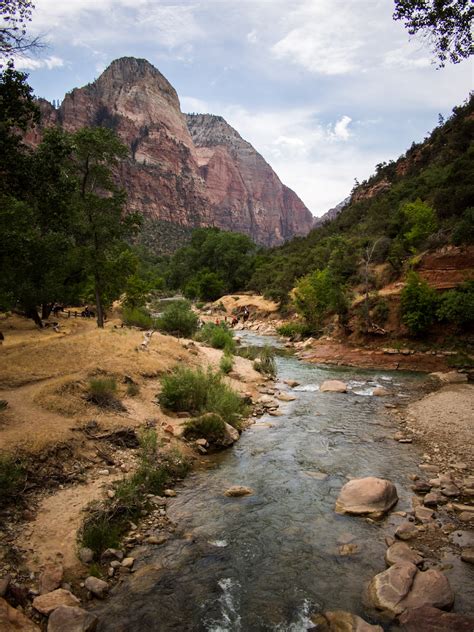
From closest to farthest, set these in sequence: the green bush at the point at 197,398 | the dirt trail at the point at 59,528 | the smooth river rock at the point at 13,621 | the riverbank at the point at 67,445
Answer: the smooth river rock at the point at 13,621
the riverbank at the point at 67,445
the dirt trail at the point at 59,528
the green bush at the point at 197,398

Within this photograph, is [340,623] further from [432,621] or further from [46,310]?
[46,310]

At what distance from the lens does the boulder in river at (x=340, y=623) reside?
16.8ft

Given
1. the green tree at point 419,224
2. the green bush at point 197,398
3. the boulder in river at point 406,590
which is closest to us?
the boulder in river at point 406,590

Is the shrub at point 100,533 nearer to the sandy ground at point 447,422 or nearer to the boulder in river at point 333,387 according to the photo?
the sandy ground at point 447,422

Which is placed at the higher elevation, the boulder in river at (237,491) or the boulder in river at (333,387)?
the boulder in river at (237,491)

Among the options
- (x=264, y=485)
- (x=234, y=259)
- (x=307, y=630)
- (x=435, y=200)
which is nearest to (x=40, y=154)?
(x=264, y=485)

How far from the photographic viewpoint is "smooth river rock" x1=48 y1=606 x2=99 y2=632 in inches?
194

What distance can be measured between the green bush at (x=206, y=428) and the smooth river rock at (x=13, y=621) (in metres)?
6.82

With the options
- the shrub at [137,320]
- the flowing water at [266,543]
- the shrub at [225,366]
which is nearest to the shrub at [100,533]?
the flowing water at [266,543]

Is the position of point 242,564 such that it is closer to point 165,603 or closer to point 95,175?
point 165,603

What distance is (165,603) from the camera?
5660mm

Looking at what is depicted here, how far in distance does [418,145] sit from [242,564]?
72.0 m

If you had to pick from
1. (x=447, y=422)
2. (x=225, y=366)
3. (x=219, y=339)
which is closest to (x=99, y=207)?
(x=219, y=339)

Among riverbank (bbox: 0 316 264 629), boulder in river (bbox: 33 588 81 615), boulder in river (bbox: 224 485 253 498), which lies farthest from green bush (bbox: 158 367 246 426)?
boulder in river (bbox: 33 588 81 615)
